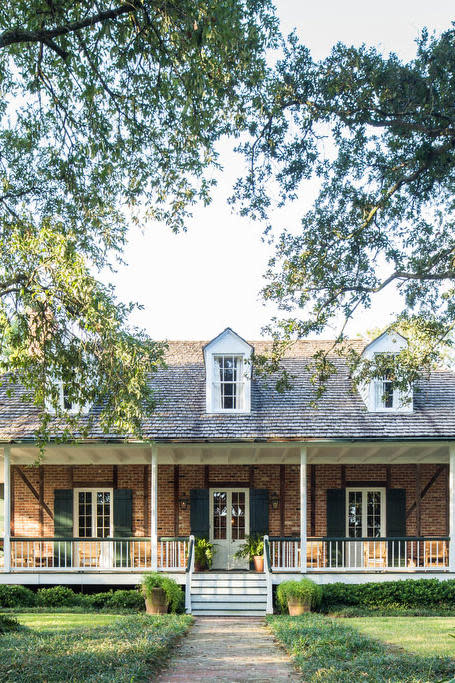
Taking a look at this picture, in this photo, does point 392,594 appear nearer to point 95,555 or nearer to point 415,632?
point 415,632

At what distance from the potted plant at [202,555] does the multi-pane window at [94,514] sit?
126 inches

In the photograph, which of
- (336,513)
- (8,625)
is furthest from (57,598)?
(336,513)

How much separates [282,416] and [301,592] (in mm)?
4990

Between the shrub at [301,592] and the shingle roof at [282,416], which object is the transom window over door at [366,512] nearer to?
the shingle roof at [282,416]

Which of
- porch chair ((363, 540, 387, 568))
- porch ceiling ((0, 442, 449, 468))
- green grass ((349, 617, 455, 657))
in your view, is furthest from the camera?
porch chair ((363, 540, 387, 568))

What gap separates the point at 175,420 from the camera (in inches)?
813

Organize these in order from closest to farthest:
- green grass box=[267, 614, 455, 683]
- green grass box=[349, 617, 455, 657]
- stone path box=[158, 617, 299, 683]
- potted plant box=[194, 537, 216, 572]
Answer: green grass box=[267, 614, 455, 683]
stone path box=[158, 617, 299, 683]
green grass box=[349, 617, 455, 657]
potted plant box=[194, 537, 216, 572]

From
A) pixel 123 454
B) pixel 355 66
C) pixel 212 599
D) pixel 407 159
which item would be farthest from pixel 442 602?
pixel 355 66

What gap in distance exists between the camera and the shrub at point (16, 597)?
60.4 ft

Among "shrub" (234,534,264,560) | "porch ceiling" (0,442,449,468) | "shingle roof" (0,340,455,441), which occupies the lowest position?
"shrub" (234,534,264,560)

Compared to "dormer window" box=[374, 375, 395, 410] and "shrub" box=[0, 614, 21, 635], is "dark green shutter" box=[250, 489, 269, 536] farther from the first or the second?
"shrub" box=[0, 614, 21, 635]

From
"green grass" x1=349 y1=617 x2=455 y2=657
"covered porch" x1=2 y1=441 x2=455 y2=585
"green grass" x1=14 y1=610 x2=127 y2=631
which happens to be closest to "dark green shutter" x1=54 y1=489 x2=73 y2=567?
"covered porch" x1=2 y1=441 x2=455 y2=585

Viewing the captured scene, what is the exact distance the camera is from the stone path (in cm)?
1015

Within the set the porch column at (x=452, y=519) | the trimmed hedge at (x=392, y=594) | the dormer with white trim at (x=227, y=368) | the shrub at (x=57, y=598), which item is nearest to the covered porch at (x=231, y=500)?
the dormer with white trim at (x=227, y=368)
